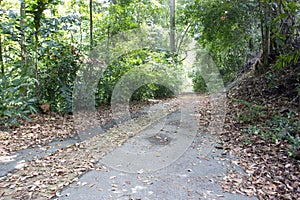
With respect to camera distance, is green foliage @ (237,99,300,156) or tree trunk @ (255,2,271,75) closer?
green foliage @ (237,99,300,156)

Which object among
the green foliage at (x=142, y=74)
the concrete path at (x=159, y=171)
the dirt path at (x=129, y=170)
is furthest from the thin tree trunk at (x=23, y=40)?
the concrete path at (x=159, y=171)

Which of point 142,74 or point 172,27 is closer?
point 142,74

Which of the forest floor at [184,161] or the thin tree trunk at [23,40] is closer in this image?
the forest floor at [184,161]

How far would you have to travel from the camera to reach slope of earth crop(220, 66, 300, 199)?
206cm

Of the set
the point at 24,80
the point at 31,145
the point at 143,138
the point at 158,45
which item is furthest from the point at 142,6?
the point at 31,145

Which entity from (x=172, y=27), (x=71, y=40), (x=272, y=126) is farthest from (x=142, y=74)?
(x=272, y=126)

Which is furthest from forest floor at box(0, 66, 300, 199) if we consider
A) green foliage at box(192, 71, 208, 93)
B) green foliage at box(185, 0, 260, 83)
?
green foliage at box(192, 71, 208, 93)

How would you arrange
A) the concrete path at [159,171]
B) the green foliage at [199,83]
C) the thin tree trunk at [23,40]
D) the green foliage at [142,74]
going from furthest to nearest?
the green foliage at [199,83] < the green foliage at [142,74] < the thin tree trunk at [23,40] < the concrete path at [159,171]

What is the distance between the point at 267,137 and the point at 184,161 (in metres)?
1.19

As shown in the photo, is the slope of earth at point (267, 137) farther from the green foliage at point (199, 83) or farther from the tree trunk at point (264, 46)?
the green foliage at point (199, 83)

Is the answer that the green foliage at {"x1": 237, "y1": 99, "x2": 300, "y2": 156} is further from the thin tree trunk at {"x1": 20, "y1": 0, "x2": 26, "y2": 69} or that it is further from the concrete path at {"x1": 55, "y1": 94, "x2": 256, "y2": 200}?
the thin tree trunk at {"x1": 20, "y1": 0, "x2": 26, "y2": 69}

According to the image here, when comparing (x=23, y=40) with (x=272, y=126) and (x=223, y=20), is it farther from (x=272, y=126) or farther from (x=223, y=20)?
(x=272, y=126)

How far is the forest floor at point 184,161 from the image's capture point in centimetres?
196

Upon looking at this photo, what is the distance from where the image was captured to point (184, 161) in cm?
256
